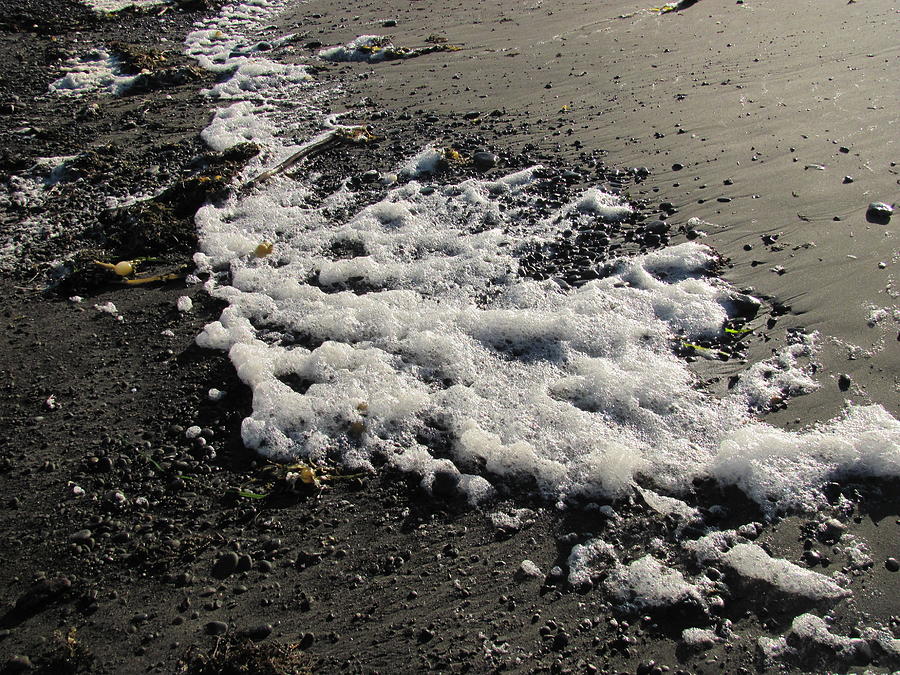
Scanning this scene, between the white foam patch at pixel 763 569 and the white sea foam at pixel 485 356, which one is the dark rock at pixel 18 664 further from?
the white foam patch at pixel 763 569

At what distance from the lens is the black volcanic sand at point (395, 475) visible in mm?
2613

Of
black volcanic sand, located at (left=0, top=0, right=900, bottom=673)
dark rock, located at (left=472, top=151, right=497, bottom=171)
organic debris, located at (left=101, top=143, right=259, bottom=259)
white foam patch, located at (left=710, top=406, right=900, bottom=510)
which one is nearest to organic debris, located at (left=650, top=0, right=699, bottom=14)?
black volcanic sand, located at (left=0, top=0, right=900, bottom=673)

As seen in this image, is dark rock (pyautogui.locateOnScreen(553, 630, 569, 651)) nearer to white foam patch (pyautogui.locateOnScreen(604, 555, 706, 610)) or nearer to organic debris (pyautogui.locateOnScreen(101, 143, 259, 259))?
white foam patch (pyautogui.locateOnScreen(604, 555, 706, 610))

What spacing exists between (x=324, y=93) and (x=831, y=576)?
23.1 ft

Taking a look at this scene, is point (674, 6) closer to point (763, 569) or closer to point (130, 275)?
point (130, 275)

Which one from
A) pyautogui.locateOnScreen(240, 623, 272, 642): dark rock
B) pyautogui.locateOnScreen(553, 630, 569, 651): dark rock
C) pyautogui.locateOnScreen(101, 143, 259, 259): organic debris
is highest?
pyautogui.locateOnScreen(101, 143, 259, 259): organic debris

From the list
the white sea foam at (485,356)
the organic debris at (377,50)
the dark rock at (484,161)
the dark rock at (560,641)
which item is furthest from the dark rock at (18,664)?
the organic debris at (377,50)

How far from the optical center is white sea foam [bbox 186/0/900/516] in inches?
130

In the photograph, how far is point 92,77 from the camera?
25.2 feet

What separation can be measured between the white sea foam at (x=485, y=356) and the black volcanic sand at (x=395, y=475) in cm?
18

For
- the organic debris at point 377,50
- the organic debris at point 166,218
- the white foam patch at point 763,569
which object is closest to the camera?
the white foam patch at point 763,569

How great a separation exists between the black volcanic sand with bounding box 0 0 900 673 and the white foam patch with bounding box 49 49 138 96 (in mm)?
278

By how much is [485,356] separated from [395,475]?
3.62 ft

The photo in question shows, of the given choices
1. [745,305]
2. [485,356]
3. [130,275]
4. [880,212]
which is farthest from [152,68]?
[880,212]
